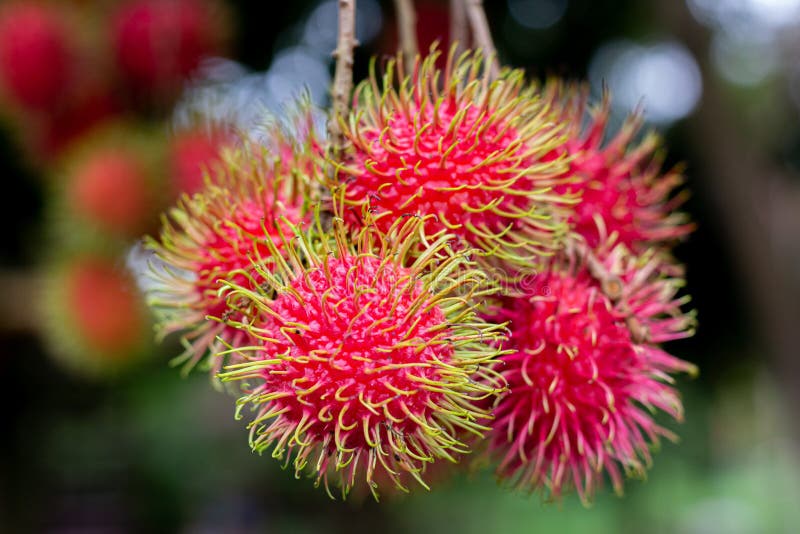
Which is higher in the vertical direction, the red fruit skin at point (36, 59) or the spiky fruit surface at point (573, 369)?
the red fruit skin at point (36, 59)

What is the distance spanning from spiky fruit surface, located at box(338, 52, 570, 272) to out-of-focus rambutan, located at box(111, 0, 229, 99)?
94 centimetres

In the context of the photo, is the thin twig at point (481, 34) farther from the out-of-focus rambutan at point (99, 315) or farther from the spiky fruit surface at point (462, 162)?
the out-of-focus rambutan at point (99, 315)

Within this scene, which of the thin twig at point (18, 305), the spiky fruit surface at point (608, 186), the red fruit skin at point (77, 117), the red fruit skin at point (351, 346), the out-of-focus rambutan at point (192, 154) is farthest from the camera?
the thin twig at point (18, 305)

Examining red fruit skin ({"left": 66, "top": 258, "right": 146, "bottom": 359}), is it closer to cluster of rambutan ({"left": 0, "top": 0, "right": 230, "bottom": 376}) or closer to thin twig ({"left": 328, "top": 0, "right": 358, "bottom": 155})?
cluster of rambutan ({"left": 0, "top": 0, "right": 230, "bottom": 376})

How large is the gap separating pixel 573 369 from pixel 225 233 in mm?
401

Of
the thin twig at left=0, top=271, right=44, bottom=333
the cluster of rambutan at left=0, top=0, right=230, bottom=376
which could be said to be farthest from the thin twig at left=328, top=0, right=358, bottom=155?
the thin twig at left=0, top=271, right=44, bottom=333

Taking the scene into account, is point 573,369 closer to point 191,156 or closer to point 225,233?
point 225,233

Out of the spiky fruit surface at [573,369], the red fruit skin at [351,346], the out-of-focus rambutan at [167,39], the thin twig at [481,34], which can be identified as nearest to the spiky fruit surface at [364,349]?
the red fruit skin at [351,346]

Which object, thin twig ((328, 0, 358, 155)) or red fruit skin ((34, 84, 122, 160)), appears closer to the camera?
thin twig ((328, 0, 358, 155))

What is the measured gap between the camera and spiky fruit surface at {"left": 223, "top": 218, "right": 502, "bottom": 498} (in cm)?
65

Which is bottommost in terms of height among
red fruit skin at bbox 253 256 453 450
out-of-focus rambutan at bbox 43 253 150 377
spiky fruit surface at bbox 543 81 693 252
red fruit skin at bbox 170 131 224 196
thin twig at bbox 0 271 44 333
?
thin twig at bbox 0 271 44 333

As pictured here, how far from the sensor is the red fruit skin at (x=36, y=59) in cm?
166

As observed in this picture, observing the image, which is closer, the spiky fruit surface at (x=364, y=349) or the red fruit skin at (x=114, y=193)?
the spiky fruit surface at (x=364, y=349)

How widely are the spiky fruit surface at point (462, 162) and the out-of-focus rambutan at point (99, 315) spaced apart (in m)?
1.12
